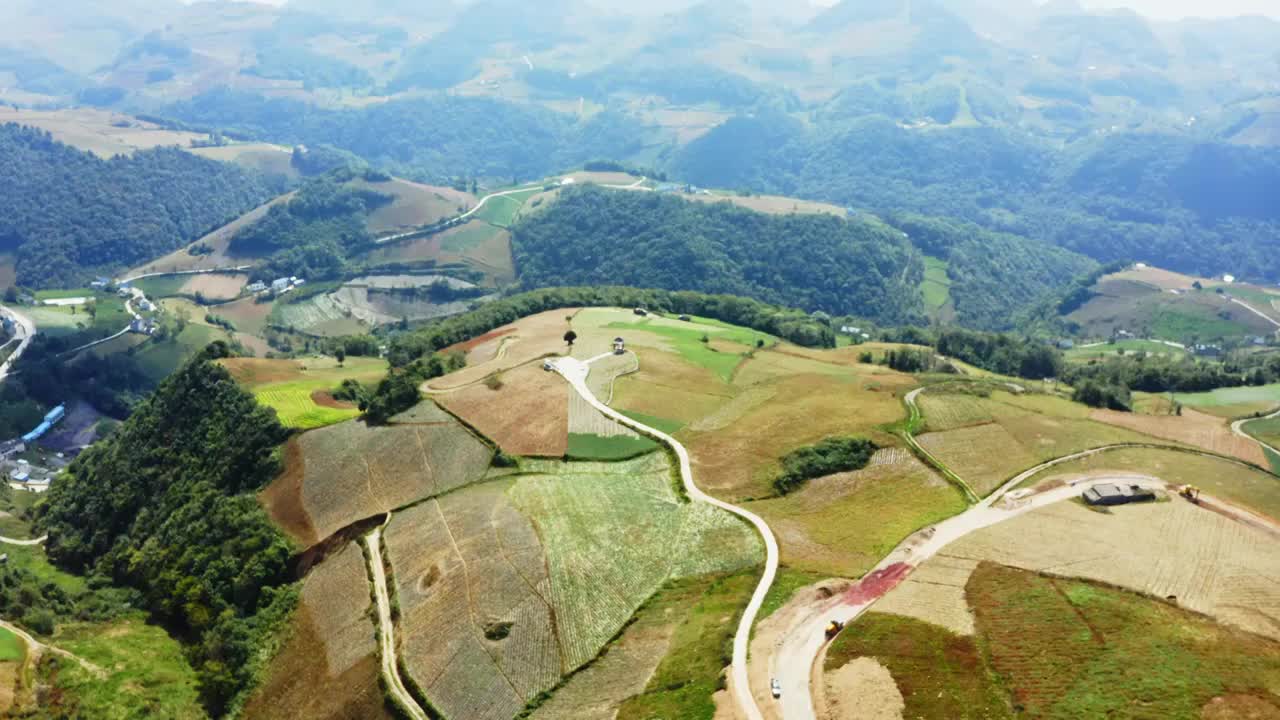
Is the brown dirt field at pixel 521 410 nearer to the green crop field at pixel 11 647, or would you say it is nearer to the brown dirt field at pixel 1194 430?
the green crop field at pixel 11 647

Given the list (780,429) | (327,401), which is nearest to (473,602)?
(780,429)

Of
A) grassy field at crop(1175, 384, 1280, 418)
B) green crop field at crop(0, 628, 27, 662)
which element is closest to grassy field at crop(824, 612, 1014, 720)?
green crop field at crop(0, 628, 27, 662)

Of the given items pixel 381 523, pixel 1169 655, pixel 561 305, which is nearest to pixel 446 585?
pixel 381 523

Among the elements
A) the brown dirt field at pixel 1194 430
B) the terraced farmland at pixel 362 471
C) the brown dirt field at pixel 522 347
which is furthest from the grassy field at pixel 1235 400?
the terraced farmland at pixel 362 471

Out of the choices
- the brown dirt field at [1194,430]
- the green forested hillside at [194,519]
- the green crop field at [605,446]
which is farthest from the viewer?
the green crop field at [605,446]

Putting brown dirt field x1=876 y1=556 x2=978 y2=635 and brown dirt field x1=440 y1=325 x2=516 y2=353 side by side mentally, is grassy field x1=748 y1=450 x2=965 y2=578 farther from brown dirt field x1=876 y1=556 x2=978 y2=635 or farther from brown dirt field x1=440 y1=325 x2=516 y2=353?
brown dirt field x1=440 y1=325 x2=516 y2=353

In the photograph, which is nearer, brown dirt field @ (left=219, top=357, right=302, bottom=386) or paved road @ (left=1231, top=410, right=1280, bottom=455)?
paved road @ (left=1231, top=410, right=1280, bottom=455)
